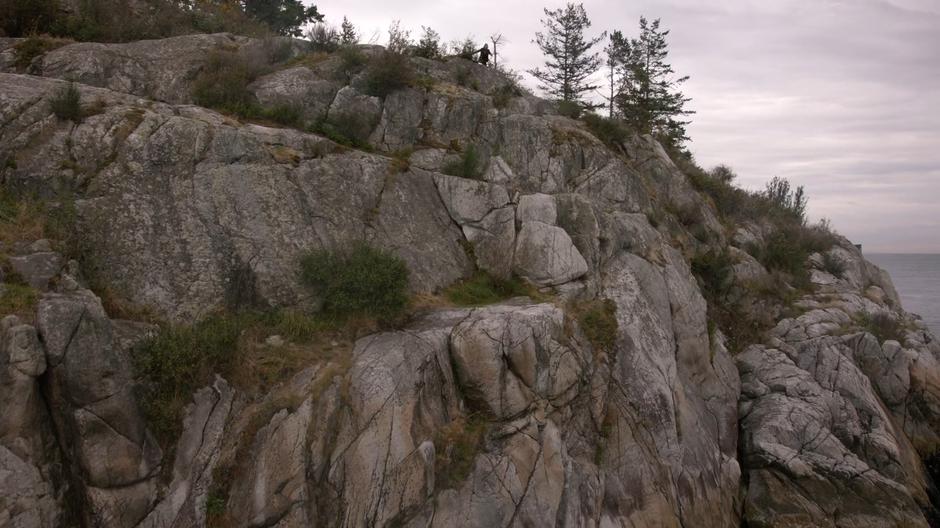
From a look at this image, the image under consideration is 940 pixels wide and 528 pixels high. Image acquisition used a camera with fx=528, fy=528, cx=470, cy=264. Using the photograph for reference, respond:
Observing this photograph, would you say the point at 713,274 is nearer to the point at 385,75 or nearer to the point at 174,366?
the point at 385,75

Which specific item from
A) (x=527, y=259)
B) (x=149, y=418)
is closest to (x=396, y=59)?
(x=527, y=259)

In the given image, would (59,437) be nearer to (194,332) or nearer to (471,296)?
(194,332)

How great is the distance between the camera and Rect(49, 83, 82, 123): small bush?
1245cm

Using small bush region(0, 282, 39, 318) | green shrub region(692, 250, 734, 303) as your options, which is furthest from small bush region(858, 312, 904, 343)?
small bush region(0, 282, 39, 318)

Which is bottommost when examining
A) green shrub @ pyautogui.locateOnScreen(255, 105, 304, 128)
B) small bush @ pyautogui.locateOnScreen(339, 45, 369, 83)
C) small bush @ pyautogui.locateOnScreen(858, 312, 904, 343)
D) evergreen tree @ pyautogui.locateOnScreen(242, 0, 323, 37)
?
small bush @ pyautogui.locateOnScreen(858, 312, 904, 343)

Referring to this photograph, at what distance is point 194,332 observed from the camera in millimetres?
10539

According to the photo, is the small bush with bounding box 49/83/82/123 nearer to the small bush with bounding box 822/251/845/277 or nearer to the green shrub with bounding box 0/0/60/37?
the green shrub with bounding box 0/0/60/37

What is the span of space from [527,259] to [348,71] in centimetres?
979

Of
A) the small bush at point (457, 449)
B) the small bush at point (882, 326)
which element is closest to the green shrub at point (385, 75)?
the small bush at point (457, 449)

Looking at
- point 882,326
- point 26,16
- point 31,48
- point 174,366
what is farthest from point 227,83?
point 882,326

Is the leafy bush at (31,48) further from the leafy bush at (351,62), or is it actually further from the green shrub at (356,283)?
the green shrub at (356,283)

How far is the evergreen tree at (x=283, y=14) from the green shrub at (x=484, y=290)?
24874 mm

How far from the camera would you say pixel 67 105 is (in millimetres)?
12484

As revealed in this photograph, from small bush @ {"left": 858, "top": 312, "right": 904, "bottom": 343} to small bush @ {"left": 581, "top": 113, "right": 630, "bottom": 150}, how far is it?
1184 cm
